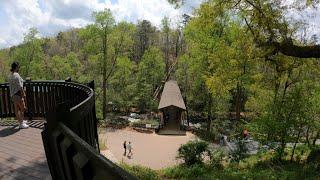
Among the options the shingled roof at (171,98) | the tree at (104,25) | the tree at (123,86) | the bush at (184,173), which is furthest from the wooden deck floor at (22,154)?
the tree at (123,86)

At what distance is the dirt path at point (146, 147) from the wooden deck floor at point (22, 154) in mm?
11824

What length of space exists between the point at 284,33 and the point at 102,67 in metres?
33.5

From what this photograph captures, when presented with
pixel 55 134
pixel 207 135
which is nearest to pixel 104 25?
pixel 207 135

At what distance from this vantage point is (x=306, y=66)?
957 inches

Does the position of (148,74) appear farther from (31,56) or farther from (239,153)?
(239,153)

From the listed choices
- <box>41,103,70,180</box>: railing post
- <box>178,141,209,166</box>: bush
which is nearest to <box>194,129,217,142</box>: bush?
<box>178,141,209,166</box>: bush

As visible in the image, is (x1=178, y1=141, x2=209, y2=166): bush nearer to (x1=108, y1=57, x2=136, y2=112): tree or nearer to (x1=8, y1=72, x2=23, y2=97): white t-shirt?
(x1=8, y1=72, x2=23, y2=97): white t-shirt

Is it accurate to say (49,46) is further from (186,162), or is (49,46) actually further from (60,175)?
(60,175)

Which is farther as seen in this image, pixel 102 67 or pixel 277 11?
pixel 102 67

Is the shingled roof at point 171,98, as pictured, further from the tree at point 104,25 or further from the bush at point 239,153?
the bush at point 239,153

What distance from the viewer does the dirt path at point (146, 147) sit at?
979 inches

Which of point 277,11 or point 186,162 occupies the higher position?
point 277,11

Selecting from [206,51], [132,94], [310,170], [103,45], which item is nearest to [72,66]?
[132,94]

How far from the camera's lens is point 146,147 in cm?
3041
